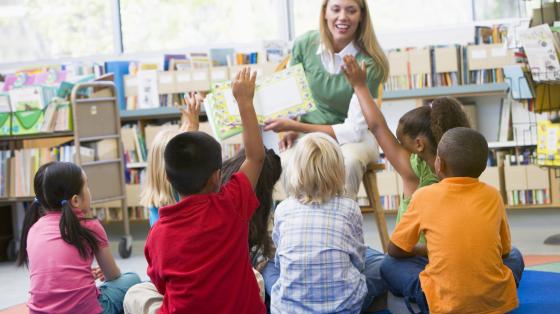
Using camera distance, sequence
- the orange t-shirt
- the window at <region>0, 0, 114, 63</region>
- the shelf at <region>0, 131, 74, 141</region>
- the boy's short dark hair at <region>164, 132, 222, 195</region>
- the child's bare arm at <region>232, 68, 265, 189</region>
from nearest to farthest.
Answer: the boy's short dark hair at <region>164, 132, 222, 195</region>, the child's bare arm at <region>232, 68, 265, 189</region>, the orange t-shirt, the shelf at <region>0, 131, 74, 141</region>, the window at <region>0, 0, 114, 63</region>

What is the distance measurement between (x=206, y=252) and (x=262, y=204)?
778 mm

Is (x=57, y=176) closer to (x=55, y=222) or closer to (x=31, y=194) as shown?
(x=55, y=222)

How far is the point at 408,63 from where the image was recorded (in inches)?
205

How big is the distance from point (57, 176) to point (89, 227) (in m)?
0.20

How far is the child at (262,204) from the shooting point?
2703 mm

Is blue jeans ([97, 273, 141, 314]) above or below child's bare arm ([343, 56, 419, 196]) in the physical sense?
below

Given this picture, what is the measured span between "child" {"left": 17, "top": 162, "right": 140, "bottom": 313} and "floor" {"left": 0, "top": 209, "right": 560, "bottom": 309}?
1095mm

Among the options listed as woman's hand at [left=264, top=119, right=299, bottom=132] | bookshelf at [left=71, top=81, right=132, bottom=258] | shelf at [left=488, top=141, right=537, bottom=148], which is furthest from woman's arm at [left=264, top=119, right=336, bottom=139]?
shelf at [left=488, top=141, right=537, bottom=148]

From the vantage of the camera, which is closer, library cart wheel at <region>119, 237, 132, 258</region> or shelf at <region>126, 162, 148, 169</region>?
library cart wheel at <region>119, 237, 132, 258</region>

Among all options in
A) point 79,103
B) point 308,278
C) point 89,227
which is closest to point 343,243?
point 308,278

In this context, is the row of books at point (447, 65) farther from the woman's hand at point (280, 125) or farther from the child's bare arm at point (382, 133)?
the child's bare arm at point (382, 133)

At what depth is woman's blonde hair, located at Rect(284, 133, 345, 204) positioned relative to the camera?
2.39 m

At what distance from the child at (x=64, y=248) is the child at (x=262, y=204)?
48 cm

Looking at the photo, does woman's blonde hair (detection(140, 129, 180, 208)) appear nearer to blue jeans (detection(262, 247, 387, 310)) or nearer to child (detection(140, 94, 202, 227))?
child (detection(140, 94, 202, 227))
